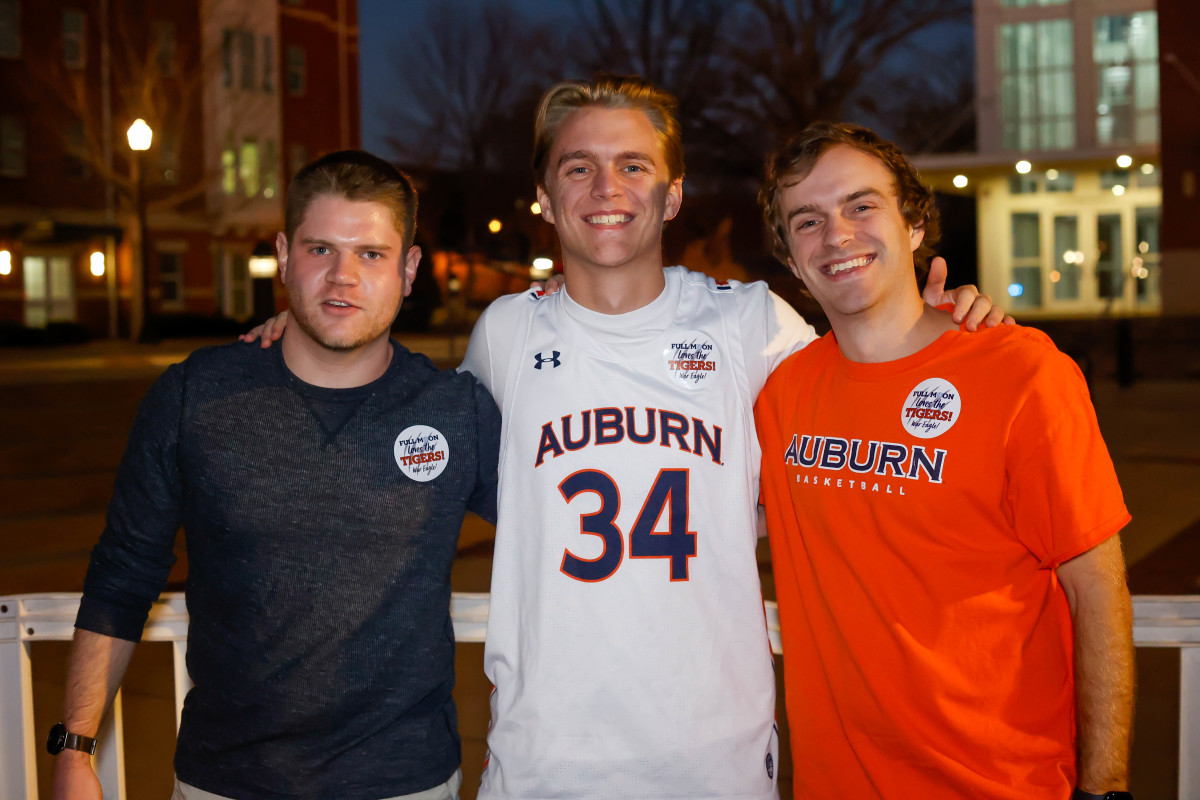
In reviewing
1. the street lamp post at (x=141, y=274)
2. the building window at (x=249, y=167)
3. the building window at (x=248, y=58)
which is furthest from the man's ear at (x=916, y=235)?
the building window at (x=248, y=58)

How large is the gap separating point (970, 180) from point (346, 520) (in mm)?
29285

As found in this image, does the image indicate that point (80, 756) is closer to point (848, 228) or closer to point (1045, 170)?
point (848, 228)

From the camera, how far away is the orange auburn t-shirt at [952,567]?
2395mm

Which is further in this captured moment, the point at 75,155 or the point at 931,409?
the point at 75,155

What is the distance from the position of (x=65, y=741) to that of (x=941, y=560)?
224 centimetres

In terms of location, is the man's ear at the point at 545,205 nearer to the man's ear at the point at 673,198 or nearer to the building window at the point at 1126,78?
the man's ear at the point at 673,198

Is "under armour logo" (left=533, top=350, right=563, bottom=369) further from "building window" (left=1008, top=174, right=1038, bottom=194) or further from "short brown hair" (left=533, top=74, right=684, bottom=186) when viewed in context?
"building window" (left=1008, top=174, right=1038, bottom=194)

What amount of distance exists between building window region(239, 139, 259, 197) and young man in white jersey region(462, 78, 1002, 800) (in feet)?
124

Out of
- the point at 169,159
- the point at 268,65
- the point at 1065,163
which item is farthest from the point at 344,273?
the point at 268,65

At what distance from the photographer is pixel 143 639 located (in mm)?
3064

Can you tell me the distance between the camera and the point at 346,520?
2.65 metres

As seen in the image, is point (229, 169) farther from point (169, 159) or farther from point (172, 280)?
point (172, 280)

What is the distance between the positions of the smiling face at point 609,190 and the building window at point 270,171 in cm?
3798

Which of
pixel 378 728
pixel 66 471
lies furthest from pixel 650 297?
pixel 66 471
